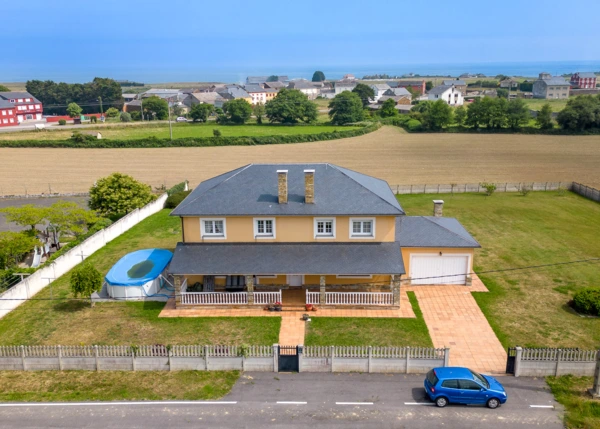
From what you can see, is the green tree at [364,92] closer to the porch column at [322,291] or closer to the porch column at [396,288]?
the porch column at [396,288]

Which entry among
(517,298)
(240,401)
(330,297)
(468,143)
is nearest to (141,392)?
(240,401)

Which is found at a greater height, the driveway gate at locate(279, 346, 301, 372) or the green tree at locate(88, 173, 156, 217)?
the green tree at locate(88, 173, 156, 217)

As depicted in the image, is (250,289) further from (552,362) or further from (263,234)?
(552,362)

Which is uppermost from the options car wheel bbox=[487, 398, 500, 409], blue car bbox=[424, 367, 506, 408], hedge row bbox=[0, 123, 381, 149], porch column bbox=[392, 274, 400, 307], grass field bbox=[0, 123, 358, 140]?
grass field bbox=[0, 123, 358, 140]

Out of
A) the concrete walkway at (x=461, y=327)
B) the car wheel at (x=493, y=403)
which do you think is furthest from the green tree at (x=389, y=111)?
the car wheel at (x=493, y=403)

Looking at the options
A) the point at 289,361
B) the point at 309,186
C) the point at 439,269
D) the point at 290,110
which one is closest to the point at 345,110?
the point at 290,110

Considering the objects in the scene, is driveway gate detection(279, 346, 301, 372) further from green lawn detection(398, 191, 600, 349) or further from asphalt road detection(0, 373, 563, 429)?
green lawn detection(398, 191, 600, 349)

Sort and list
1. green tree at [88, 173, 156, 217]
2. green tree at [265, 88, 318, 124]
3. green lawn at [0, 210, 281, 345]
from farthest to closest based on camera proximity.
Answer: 1. green tree at [265, 88, 318, 124]
2. green tree at [88, 173, 156, 217]
3. green lawn at [0, 210, 281, 345]

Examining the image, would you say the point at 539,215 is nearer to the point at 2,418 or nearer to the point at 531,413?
the point at 531,413

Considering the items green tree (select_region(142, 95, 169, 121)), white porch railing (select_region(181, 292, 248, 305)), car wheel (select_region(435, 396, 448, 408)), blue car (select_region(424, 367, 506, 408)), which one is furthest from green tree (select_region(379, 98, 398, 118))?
car wheel (select_region(435, 396, 448, 408))
